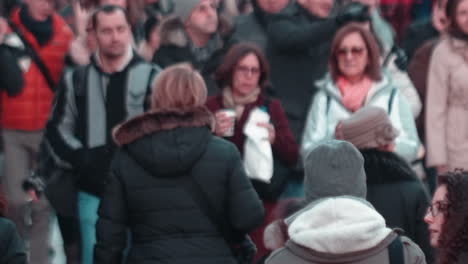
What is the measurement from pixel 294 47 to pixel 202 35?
0.81 metres

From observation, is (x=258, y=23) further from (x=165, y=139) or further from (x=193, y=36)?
(x=165, y=139)

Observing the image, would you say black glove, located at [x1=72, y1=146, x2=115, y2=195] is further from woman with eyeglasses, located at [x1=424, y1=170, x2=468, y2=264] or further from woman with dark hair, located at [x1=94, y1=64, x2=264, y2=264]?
woman with eyeglasses, located at [x1=424, y1=170, x2=468, y2=264]

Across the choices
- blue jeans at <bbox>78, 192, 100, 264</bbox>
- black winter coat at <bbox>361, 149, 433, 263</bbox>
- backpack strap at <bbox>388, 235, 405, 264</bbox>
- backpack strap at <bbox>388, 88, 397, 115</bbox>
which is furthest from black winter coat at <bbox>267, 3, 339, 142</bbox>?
backpack strap at <bbox>388, 235, 405, 264</bbox>

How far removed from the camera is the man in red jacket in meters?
9.73

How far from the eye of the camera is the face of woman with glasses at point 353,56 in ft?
26.6

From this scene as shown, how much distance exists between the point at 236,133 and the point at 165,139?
1772mm

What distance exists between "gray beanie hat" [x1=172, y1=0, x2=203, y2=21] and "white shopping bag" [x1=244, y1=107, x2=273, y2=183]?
177 centimetres

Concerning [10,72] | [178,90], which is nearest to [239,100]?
[178,90]

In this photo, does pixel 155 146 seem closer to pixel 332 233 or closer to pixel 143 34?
pixel 332 233

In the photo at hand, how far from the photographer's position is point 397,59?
8805mm

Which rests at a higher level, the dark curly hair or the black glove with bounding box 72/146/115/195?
the dark curly hair

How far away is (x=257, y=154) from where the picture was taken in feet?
25.5

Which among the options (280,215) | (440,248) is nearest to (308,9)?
(280,215)

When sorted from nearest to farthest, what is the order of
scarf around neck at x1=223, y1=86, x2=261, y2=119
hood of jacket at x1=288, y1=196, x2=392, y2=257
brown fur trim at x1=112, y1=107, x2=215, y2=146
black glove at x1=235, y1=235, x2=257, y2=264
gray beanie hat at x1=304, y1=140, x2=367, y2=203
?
hood of jacket at x1=288, y1=196, x2=392, y2=257
gray beanie hat at x1=304, y1=140, x2=367, y2=203
brown fur trim at x1=112, y1=107, x2=215, y2=146
black glove at x1=235, y1=235, x2=257, y2=264
scarf around neck at x1=223, y1=86, x2=261, y2=119
